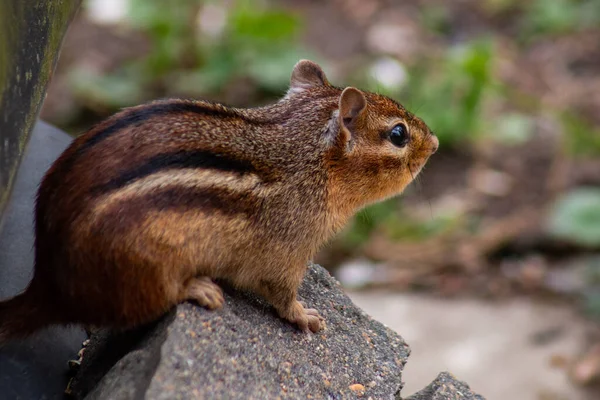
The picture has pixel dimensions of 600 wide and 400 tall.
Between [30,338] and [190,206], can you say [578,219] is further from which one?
[30,338]

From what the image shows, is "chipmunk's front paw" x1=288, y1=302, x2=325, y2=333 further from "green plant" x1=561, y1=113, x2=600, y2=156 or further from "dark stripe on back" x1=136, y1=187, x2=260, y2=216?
"green plant" x1=561, y1=113, x2=600, y2=156

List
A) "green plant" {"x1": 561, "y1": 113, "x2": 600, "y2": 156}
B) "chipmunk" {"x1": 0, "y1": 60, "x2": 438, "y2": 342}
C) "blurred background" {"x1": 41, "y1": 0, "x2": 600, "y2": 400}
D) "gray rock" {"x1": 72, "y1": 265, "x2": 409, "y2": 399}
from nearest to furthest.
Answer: "gray rock" {"x1": 72, "y1": 265, "x2": 409, "y2": 399}
"chipmunk" {"x1": 0, "y1": 60, "x2": 438, "y2": 342}
"blurred background" {"x1": 41, "y1": 0, "x2": 600, "y2": 400}
"green plant" {"x1": 561, "y1": 113, "x2": 600, "y2": 156}

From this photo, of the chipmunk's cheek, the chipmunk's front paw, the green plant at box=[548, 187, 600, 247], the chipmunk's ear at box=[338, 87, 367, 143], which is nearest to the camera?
the chipmunk's front paw

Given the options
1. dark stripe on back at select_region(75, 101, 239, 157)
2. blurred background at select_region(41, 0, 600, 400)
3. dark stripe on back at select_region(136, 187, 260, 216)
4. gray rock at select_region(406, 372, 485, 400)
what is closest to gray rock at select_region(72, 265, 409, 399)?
gray rock at select_region(406, 372, 485, 400)

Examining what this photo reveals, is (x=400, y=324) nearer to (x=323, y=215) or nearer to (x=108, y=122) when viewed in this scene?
(x=323, y=215)

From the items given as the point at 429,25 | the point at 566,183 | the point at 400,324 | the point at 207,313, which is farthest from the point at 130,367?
the point at 429,25

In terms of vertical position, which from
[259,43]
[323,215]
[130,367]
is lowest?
[130,367]
